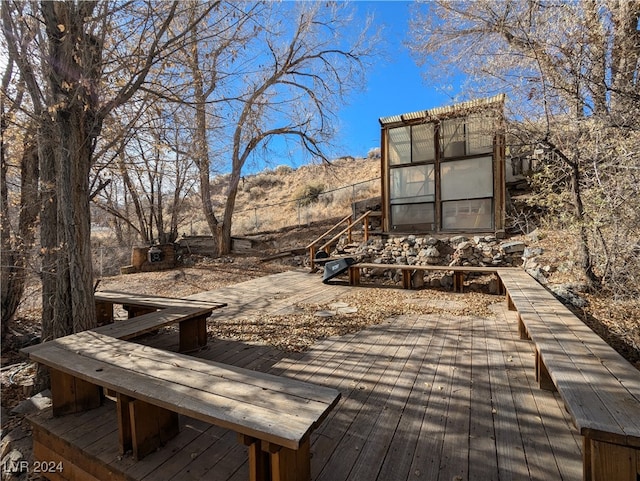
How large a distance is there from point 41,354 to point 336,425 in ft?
Result: 6.44

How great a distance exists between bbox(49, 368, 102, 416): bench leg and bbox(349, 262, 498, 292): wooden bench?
4.73m

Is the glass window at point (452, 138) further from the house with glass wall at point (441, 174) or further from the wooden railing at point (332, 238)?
the wooden railing at point (332, 238)

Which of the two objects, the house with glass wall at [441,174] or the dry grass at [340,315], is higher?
the house with glass wall at [441,174]

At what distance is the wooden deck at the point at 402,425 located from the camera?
162 cm

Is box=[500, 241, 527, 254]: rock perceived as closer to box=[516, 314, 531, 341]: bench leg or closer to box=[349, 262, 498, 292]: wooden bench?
box=[349, 262, 498, 292]: wooden bench

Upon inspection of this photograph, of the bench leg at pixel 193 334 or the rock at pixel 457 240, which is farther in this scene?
the rock at pixel 457 240

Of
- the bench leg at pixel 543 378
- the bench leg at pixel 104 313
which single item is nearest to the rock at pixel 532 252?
the bench leg at pixel 543 378

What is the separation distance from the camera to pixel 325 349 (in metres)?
3.19

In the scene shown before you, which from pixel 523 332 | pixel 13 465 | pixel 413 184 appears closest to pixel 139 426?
pixel 13 465

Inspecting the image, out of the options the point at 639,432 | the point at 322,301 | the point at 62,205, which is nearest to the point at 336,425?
the point at 639,432

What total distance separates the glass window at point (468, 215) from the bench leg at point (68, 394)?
26.8 feet

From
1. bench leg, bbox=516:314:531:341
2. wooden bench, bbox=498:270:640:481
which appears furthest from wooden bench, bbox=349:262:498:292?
wooden bench, bbox=498:270:640:481

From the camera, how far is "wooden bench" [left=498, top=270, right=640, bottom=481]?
1199 millimetres

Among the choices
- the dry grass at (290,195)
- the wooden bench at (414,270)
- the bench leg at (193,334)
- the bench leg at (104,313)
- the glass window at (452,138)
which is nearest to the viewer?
the bench leg at (193,334)
